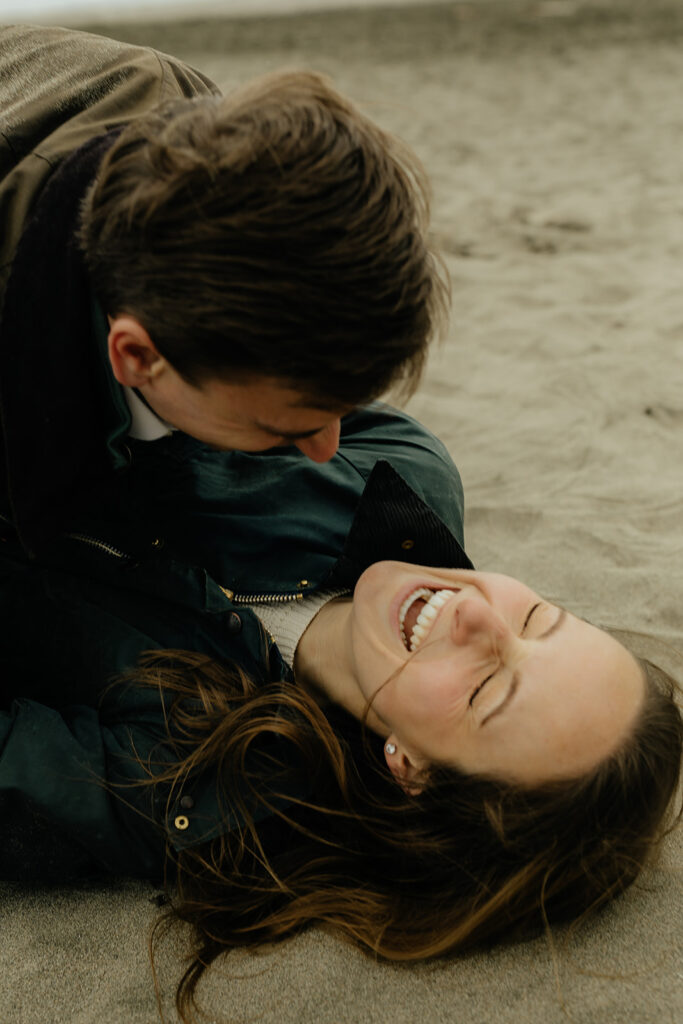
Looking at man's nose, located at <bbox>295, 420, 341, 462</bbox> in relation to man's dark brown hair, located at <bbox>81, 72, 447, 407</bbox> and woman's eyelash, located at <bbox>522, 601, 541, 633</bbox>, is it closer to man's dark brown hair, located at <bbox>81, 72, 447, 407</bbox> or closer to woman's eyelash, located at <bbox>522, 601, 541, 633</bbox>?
man's dark brown hair, located at <bbox>81, 72, 447, 407</bbox>

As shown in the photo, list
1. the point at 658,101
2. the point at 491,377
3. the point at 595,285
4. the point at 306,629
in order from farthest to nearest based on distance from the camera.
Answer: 1. the point at 658,101
2. the point at 595,285
3. the point at 491,377
4. the point at 306,629

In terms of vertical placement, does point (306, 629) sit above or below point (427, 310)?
below

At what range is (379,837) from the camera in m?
1.88

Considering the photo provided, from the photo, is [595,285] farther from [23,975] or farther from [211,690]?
[23,975]

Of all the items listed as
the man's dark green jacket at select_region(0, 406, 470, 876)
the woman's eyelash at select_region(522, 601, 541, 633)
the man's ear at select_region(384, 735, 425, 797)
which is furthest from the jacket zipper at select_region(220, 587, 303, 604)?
the woman's eyelash at select_region(522, 601, 541, 633)

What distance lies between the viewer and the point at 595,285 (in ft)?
14.2

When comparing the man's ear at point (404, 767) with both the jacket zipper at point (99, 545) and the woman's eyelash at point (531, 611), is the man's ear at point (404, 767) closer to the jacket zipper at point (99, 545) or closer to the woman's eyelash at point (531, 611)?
the woman's eyelash at point (531, 611)

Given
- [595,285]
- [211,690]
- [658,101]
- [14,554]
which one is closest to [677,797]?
[211,690]

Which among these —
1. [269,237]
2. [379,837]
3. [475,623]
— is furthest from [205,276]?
[379,837]

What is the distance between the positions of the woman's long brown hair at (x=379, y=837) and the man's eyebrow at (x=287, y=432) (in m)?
0.55

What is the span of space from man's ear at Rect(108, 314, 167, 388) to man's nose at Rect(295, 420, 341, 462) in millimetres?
296

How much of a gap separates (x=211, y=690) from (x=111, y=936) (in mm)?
491

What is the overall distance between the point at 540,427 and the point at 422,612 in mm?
1544

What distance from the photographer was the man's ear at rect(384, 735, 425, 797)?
6.07 ft
